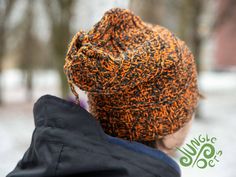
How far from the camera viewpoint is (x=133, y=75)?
1.13 meters

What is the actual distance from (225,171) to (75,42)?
197cm

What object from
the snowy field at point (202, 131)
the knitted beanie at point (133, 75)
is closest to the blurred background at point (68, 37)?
the snowy field at point (202, 131)

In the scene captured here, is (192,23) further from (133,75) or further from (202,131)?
(133,75)

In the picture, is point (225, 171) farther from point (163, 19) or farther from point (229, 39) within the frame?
point (229, 39)

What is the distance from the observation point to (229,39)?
2472 cm

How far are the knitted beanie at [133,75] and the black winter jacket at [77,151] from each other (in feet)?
0.28

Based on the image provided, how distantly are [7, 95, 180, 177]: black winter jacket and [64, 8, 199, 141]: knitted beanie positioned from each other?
Result: 3.3 inches

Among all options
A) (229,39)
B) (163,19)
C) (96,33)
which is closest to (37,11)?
(163,19)

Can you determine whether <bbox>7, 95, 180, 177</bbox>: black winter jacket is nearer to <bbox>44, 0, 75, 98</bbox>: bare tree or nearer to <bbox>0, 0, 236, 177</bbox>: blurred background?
<bbox>0, 0, 236, 177</bbox>: blurred background

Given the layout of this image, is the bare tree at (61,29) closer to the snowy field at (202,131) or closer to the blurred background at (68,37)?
the blurred background at (68,37)

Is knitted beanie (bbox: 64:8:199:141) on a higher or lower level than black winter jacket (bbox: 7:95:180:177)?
higher

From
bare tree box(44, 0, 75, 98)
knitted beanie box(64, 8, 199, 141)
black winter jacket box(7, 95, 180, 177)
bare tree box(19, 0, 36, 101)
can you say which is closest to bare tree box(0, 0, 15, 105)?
bare tree box(19, 0, 36, 101)

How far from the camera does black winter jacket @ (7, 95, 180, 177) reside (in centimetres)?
108

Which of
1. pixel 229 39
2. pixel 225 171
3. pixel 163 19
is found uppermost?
pixel 229 39
